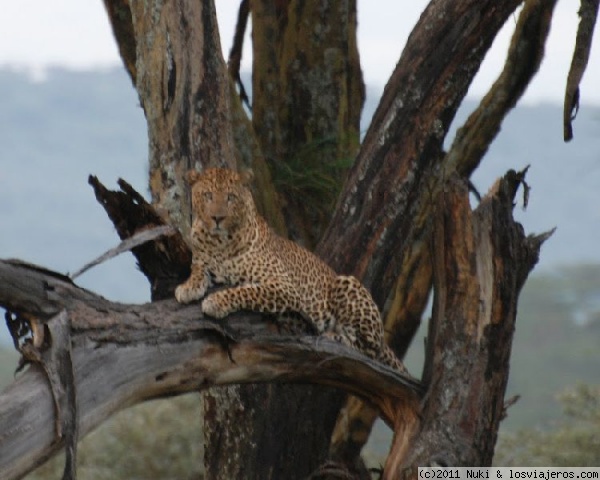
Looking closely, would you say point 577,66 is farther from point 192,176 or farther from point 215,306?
point 215,306

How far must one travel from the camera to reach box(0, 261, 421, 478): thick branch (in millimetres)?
7152

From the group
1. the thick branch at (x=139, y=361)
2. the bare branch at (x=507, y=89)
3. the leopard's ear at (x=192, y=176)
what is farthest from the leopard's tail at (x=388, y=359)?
the bare branch at (x=507, y=89)

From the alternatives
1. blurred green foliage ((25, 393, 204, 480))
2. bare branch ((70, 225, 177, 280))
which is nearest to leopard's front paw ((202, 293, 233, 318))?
bare branch ((70, 225, 177, 280))

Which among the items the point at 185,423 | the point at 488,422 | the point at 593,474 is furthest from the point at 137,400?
the point at 185,423

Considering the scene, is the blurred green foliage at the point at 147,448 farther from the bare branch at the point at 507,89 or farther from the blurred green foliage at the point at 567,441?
the bare branch at the point at 507,89

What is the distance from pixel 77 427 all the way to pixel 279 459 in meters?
3.70

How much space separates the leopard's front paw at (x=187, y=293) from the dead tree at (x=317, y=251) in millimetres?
307

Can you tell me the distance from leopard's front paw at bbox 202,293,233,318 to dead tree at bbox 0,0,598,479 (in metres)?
0.09

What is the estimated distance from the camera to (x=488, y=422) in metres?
9.23

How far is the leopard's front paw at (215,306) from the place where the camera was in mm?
8578

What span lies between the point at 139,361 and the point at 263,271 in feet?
5.90

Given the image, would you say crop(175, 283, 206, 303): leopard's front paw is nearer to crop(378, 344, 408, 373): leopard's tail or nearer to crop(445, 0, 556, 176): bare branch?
crop(378, 344, 408, 373): leopard's tail

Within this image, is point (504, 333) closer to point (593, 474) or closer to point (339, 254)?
point (339, 254)

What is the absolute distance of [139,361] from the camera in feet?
25.9
